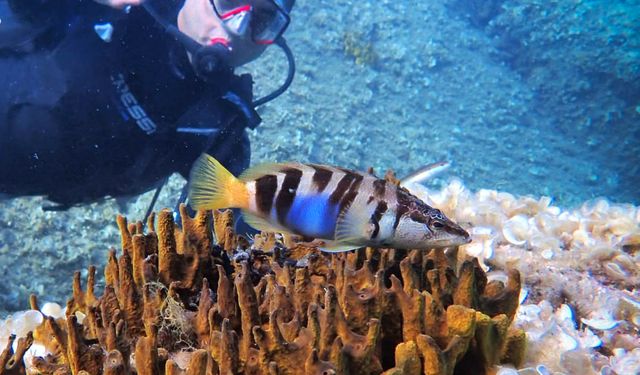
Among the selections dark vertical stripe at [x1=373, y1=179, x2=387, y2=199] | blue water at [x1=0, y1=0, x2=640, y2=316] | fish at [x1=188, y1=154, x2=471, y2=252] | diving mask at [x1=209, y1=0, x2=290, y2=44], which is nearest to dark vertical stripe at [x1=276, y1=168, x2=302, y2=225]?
fish at [x1=188, y1=154, x2=471, y2=252]

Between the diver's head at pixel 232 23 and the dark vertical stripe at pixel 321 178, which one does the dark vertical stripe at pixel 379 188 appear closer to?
the dark vertical stripe at pixel 321 178

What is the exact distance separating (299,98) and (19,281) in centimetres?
729

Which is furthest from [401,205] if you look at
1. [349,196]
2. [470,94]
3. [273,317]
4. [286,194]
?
[470,94]

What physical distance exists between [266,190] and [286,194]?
87 millimetres

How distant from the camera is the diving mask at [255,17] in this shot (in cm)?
431

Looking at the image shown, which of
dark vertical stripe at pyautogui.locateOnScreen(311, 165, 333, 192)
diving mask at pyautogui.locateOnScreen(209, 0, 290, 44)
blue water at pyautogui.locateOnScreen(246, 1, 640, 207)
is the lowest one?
blue water at pyautogui.locateOnScreen(246, 1, 640, 207)

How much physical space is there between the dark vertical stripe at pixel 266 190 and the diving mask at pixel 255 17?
2845 millimetres

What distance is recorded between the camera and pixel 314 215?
6.13 ft

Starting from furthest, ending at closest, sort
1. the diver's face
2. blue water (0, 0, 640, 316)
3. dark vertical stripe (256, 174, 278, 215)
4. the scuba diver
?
blue water (0, 0, 640, 316) → the diver's face → the scuba diver → dark vertical stripe (256, 174, 278, 215)

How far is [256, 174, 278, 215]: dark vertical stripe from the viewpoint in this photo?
191cm

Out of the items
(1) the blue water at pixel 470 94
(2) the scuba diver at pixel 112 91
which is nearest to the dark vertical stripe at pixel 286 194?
(2) the scuba diver at pixel 112 91

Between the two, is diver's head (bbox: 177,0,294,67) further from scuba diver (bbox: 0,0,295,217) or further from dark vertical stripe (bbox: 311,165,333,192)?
dark vertical stripe (bbox: 311,165,333,192)

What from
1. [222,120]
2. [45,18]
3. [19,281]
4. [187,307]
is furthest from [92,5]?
[19,281]

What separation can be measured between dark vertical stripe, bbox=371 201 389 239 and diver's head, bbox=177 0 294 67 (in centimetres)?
274
